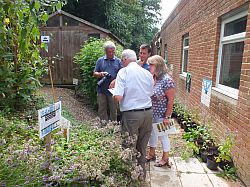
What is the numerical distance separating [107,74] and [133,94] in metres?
1.86

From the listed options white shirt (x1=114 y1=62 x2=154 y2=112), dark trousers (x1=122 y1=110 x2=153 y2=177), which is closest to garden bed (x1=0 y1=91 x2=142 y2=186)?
dark trousers (x1=122 y1=110 x2=153 y2=177)

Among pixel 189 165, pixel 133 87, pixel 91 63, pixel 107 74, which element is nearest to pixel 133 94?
pixel 133 87

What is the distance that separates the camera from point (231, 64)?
398cm

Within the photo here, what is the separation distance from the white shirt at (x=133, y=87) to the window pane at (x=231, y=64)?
A: 1.78 meters

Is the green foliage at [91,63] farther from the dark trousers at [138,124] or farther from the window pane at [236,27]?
the dark trousers at [138,124]

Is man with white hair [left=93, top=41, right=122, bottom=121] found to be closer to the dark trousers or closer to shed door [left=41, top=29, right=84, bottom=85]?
the dark trousers

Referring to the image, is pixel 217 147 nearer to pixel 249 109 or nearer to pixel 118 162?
pixel 249 109

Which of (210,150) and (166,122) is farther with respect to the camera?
(210,150)

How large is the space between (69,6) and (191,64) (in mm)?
9423

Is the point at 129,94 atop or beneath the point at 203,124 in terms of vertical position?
atop

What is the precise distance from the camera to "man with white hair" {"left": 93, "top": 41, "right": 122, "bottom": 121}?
4.52m

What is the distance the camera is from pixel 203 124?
469cm

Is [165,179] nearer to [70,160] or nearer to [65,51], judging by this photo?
[70,160]

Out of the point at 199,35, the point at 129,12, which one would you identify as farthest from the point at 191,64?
the point at 129,12
